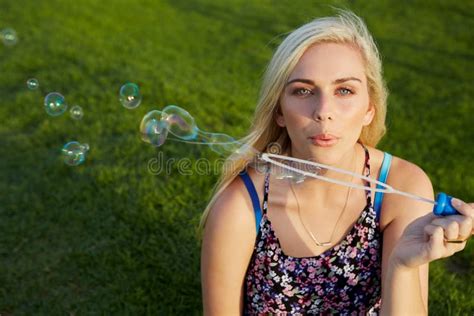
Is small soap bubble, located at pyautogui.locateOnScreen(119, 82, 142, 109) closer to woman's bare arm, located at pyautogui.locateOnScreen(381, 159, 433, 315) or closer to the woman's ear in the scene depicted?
the woman's ear

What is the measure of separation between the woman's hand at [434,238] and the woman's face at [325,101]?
0.44 meters

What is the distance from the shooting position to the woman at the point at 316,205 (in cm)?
218

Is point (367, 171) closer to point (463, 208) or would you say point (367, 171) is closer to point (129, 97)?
point (463, 208)

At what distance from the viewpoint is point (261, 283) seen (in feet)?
7.97

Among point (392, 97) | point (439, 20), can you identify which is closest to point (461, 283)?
point (392, 97)

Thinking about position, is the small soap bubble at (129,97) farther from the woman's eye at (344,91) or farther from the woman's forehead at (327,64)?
the woman's eye at (344,91)

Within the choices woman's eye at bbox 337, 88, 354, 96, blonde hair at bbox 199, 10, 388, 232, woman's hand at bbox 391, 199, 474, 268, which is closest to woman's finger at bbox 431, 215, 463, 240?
woman's hand at bbox 391, 199, 474, 268

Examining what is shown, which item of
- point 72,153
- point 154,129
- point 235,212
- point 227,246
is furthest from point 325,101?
→ point 72,153

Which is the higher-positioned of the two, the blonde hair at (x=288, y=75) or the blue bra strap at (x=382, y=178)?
the blonde hair at (x=288, y=75)

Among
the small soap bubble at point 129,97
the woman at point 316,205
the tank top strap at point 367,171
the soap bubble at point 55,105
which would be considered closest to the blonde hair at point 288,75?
the woman at point 316,205

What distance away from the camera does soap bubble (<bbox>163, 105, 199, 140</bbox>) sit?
113 inches

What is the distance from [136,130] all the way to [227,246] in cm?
296

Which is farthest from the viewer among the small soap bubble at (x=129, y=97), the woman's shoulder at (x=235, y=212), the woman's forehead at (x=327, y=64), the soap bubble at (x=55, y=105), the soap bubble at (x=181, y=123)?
the soap bubble at (x=55, y=105)

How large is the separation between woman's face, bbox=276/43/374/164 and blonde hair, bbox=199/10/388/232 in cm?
4
